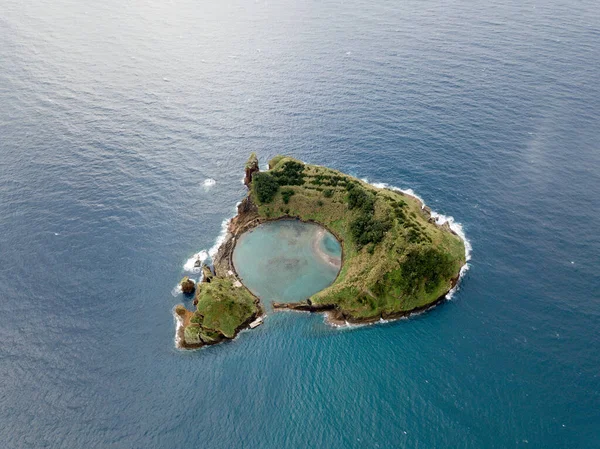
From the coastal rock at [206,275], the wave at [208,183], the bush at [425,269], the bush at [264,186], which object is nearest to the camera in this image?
the bush at [425,269]

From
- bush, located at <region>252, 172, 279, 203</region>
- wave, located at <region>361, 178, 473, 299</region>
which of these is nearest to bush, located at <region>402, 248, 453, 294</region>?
wave, located at <region>361, 178, 473, 299</region>

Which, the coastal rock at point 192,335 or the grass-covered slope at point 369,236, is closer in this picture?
the coastal rock at point 192,335

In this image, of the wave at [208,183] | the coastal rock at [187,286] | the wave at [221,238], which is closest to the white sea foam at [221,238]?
the wave at [221,238]

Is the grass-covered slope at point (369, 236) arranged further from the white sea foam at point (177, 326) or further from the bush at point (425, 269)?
the white sea foam at point (177, 326)

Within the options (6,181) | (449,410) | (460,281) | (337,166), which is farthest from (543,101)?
(6,181)

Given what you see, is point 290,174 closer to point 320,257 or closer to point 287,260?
point 287,260

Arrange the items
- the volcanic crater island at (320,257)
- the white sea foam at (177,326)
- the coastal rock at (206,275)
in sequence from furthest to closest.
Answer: the coastal rock at (206,275) < the volcanic crater island at (320,257) < the white sea foam at (177,326)

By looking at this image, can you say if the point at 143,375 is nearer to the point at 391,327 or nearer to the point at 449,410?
the point at 391,327

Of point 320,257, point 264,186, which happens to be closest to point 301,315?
point 320,257
